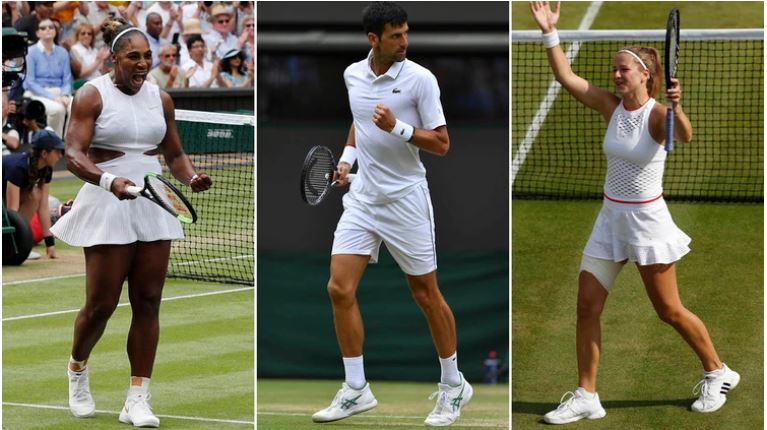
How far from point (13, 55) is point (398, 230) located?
1785 mm

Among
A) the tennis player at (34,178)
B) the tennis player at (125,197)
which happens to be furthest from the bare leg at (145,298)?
the tennis player at (34,178)

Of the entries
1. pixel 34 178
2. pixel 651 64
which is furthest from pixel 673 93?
pixel 34 178

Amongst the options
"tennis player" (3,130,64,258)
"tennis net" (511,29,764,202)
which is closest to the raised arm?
"tennis net" (511,29,764,202)

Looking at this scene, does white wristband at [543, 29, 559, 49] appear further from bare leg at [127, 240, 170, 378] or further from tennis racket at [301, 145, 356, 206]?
bare leg at [127, 240, 170, 378]

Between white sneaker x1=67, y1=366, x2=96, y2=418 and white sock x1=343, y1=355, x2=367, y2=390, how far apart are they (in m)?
0.82

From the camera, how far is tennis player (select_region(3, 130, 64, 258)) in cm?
535

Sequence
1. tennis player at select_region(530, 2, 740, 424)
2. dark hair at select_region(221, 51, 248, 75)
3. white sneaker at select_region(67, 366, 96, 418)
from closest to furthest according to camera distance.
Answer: tennis player at select_region(530, 2, 740, 424)
white sneaker at select_region(67, 366, 96, 418)
dark hair at select_region(221, 51, 248, 75)

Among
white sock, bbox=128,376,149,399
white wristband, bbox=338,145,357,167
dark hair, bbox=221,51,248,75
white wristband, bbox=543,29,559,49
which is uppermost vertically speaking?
white wristband, bbox=543,29,559,49

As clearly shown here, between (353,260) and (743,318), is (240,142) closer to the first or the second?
(353,260)

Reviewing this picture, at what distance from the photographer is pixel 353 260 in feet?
12.0

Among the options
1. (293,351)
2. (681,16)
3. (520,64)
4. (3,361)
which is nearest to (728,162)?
(681,16)

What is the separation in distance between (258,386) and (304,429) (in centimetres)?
47

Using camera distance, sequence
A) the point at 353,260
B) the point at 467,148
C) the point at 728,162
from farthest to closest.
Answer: the point at 728,162 → the point at 467,148 → the point at 353,260

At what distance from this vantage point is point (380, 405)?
13.2ft
